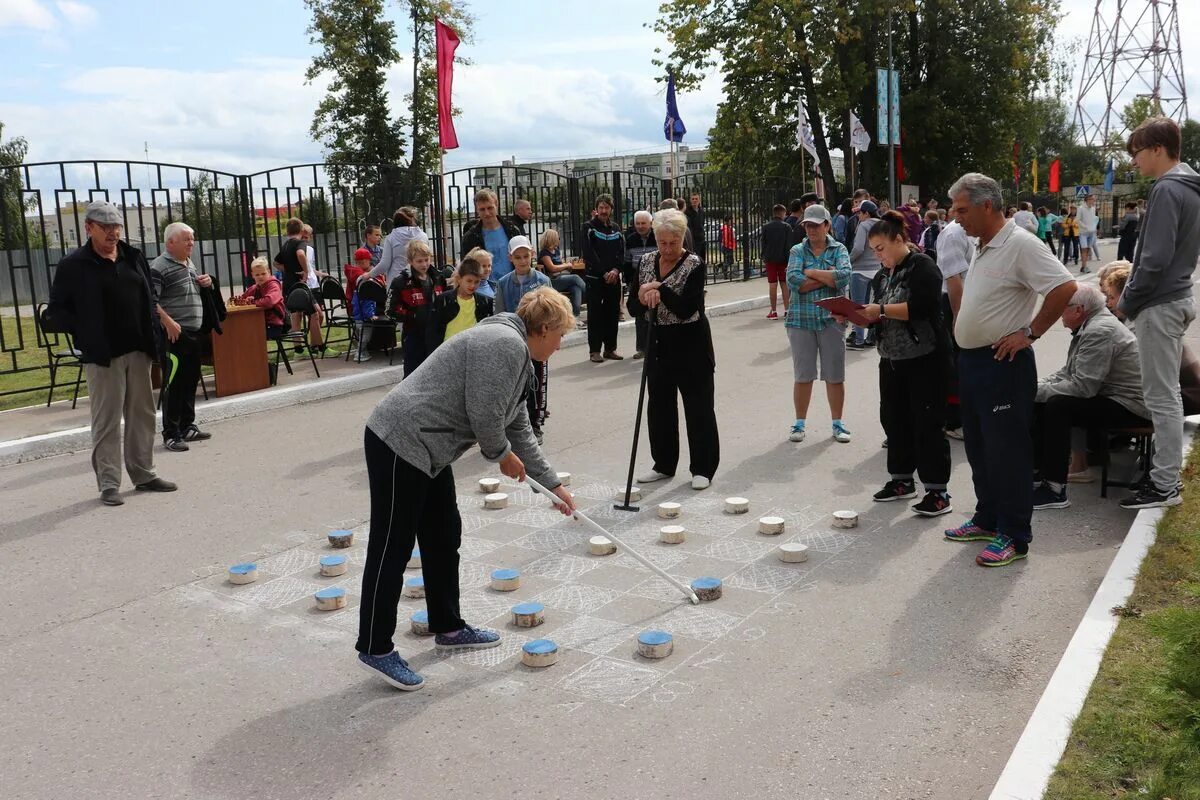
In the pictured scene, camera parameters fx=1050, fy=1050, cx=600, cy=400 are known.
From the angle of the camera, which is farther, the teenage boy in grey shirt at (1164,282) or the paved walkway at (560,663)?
the teenage boy in grey shirt at (1164,282)

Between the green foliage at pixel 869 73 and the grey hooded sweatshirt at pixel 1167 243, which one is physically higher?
the green foliage at pixel 869 73

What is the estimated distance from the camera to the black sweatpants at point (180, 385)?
29.9 feet

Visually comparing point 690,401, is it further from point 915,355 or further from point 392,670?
point 392,670

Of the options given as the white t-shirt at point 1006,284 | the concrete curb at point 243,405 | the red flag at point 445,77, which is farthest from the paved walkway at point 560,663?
the red flag at point 445,77

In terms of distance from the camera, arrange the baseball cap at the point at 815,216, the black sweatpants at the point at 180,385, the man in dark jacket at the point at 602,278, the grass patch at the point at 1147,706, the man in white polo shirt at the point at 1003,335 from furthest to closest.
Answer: the man in dark jacket at the point at 602,278 → the black sweatpants at the point at 180,385 → the baseball cap at the point at 815,216 → the man in white polo shirt at the point at 1003,335 → the grass patch at the point at 1147,706

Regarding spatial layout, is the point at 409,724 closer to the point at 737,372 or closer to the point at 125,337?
the point at 125,337

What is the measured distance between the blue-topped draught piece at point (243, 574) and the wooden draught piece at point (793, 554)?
2.87 meters

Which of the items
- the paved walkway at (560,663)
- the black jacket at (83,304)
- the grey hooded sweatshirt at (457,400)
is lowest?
the paved walkway at (560,663)

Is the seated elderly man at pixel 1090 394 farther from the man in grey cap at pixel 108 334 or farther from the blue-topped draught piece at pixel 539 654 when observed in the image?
the man in grey cap at pixel 108 334

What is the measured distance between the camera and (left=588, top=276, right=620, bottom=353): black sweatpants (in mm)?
13547

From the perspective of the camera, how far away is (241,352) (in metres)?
11.2

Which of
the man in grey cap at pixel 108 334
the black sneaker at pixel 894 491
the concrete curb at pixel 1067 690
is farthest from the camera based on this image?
the man in grey cap at pixel 108 334

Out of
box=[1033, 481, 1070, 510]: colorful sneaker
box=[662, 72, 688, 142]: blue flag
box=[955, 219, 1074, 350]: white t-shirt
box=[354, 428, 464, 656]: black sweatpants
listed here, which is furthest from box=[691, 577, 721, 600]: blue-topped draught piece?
box=[662, 72, 688, 142]: blue flag

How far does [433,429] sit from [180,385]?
587cm
